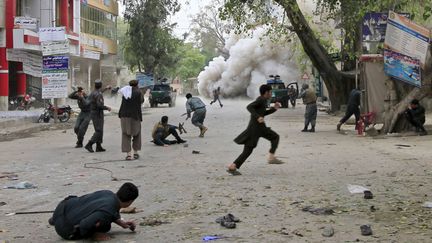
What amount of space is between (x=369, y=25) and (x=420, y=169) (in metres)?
7.61

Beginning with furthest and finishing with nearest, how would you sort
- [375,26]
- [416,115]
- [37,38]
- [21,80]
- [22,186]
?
[21,80], [37,38], [375,26], [416,115], [22,186]

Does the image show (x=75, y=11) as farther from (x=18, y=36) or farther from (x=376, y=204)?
(x=376, y=204)

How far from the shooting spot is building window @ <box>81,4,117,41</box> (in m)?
45.2

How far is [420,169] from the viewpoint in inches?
402

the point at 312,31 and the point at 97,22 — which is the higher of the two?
the point at 97,22

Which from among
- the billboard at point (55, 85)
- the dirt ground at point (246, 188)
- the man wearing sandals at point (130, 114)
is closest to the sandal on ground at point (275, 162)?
the dirt ground at point (246, 188)

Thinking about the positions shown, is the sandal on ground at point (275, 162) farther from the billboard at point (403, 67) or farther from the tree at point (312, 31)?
the tree at point (312, 31)

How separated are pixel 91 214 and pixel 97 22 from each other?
44848 mm

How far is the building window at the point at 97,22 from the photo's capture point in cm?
4523

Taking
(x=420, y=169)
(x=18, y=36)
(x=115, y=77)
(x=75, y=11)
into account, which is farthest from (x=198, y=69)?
(x=420, y=169)

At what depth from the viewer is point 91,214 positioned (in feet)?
17.7

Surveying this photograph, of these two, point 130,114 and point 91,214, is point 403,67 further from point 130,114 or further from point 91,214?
point 91,214

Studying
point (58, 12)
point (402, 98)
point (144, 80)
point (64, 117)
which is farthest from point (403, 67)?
point (144, 80)

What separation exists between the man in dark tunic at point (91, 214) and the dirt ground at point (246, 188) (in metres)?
0.30
